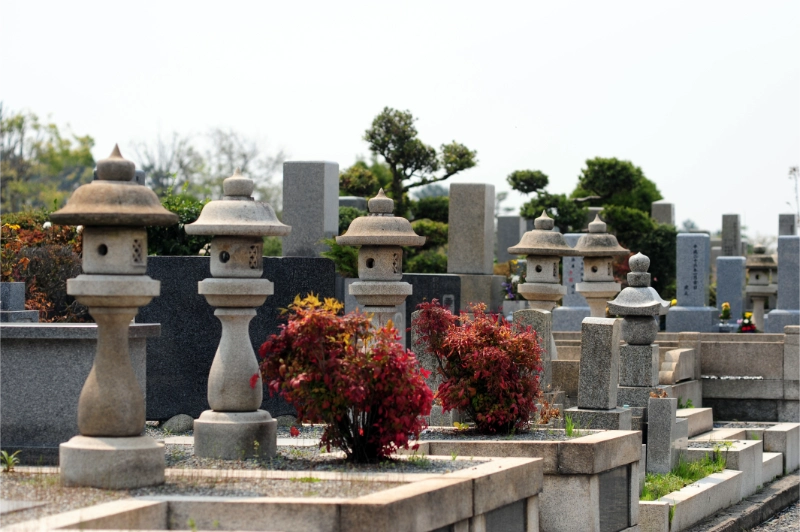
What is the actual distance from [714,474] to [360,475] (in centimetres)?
623

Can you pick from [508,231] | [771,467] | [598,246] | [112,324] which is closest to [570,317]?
[598,246]

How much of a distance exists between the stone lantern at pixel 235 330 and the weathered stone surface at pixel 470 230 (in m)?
12.2

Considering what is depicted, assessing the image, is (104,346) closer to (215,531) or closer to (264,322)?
(215,531)

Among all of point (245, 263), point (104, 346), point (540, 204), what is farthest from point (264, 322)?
point (540, 204)

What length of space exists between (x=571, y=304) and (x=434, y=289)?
332 inches

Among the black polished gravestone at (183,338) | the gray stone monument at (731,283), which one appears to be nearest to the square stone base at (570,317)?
the gray stone monument at (731,283)

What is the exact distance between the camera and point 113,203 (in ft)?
23.7

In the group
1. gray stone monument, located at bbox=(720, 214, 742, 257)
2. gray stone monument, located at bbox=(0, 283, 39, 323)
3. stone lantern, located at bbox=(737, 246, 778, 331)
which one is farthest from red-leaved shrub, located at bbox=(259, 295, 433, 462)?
gray stone monument, located at bbox=(720, 214, 742, 257)

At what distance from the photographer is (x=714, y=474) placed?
12305mm

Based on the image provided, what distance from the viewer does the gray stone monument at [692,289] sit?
24969mm

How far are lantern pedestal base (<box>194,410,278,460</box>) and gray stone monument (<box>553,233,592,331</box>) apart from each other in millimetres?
15860

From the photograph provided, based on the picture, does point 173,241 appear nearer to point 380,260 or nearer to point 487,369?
point 380,260

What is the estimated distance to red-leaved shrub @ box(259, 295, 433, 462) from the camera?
7617 millimetres

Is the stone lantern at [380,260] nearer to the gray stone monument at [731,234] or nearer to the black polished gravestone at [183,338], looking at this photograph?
the black polished gravestone at [183,338]
